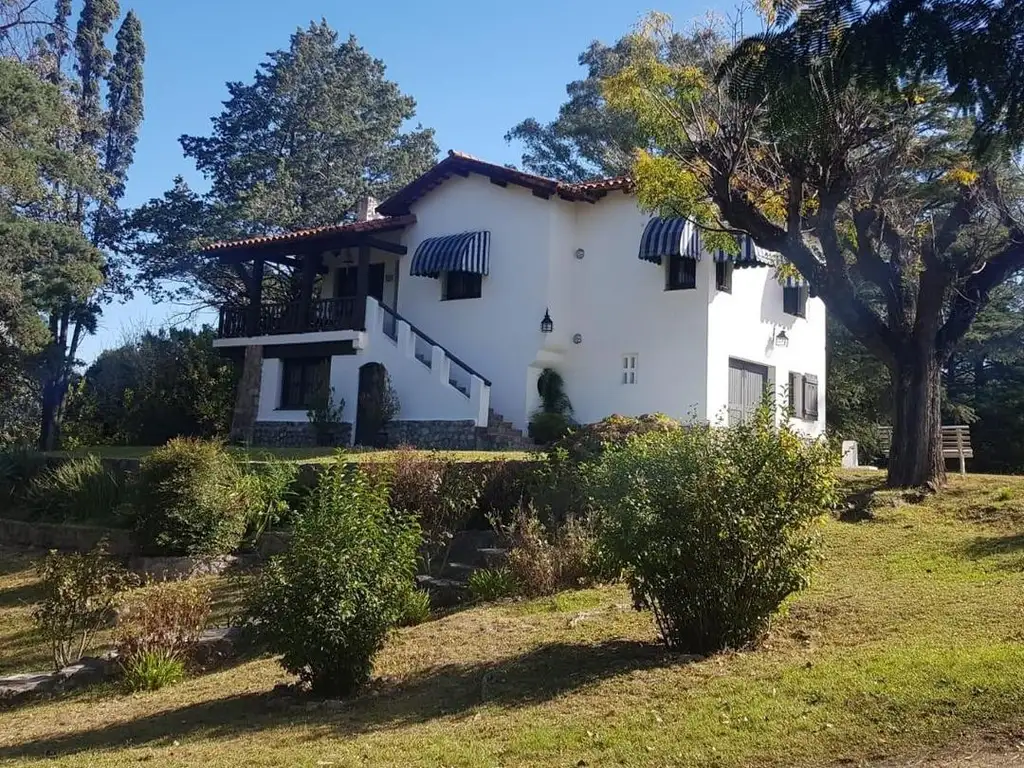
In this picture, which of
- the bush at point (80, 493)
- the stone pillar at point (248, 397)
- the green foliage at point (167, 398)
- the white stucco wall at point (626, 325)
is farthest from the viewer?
the green foliage at point (167, 398)

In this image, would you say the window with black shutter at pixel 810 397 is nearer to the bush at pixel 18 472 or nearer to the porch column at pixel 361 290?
the porch column at pixel 361 290

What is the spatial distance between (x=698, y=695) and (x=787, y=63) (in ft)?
14.3

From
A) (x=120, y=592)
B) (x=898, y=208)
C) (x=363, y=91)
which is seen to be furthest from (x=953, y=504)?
(x=363, y=91)

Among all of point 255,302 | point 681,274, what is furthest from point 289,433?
point 681,274

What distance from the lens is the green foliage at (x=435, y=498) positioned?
12516 mm

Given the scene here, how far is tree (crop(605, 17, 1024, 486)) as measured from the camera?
13547 mm

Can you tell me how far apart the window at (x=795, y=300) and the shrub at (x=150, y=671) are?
60.6 feet

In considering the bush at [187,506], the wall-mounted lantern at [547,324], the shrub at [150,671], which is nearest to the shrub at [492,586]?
the shrub at [150,671]

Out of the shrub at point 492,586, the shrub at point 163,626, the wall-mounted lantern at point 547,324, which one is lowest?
the shrub at point 163,626

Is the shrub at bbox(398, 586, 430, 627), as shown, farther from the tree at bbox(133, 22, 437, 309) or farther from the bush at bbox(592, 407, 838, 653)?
the tree at bbox(133, 22, 437, 309)

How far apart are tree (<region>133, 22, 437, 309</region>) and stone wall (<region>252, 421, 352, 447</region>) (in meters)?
10.3

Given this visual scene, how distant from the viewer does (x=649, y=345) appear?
2127cm

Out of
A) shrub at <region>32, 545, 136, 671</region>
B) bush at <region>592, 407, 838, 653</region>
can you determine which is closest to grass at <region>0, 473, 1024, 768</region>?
bush at <region>592, 407, 838, 653</region>

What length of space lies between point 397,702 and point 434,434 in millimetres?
14563
